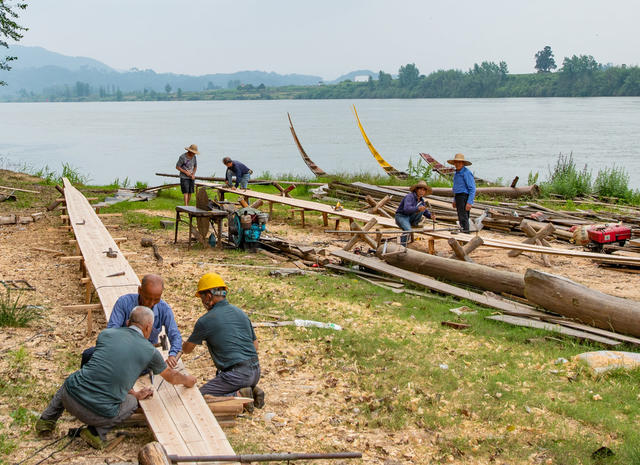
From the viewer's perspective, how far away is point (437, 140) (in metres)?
59.6

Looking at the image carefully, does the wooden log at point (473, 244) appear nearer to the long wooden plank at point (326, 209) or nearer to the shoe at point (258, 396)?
the long wooden plank at point (326, 209)

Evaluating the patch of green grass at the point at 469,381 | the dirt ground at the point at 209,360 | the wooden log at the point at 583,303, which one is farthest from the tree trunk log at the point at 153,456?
the wooden log at the point at 583,303

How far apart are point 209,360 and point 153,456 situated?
10.6ft

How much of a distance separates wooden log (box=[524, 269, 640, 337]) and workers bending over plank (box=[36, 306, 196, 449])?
19.5 ft

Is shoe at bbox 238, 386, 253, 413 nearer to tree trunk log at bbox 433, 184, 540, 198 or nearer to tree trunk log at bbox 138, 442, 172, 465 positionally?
tree trunk log at bbox 138, 442, 172, 465

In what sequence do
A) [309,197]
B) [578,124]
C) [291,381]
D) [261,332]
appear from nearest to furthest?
1. [291,381]
2. [261,332]
3. [309,197]
4. [578,124]

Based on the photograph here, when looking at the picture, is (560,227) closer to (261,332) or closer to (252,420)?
(261,332)

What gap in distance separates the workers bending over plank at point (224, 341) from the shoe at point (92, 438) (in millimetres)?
1115

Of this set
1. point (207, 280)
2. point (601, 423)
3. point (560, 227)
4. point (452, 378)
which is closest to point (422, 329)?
point (452, 378)

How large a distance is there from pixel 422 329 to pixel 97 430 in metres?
4.88

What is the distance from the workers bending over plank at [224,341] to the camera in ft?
21.0

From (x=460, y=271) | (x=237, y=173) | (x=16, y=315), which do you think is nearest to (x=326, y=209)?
(x=237, y=173)

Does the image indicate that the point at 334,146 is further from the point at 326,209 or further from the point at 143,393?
the point at 143,393

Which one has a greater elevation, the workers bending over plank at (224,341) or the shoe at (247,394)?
the workers bending over plank at (224,341)
